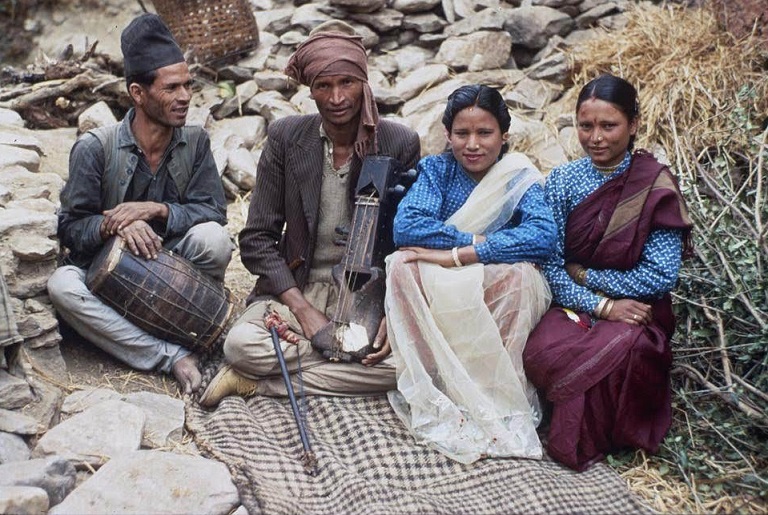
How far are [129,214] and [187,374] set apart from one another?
31.0 inches

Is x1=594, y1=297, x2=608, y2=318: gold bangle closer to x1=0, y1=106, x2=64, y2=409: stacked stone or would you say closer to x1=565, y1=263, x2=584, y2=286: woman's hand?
x1=565, y1=263, x2=584, y2=286: woman's hand

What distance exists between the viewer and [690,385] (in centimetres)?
367

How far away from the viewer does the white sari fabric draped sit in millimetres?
3402

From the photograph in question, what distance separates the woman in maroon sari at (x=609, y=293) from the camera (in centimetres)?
334

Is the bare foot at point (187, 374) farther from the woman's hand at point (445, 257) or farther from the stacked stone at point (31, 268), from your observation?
the woman's hand at point (445, 257)

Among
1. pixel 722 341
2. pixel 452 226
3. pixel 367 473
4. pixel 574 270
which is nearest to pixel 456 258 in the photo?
pixel 452 226

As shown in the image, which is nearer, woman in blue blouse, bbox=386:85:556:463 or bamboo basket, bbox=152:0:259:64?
woman in blue blouse, bbox=386:85:556:463

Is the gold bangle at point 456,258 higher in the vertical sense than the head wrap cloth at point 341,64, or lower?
lower

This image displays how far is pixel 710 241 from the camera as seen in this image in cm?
405

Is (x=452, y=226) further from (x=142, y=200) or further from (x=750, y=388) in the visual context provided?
(x=142, y=200)

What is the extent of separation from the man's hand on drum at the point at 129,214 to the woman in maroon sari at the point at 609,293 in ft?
5.95

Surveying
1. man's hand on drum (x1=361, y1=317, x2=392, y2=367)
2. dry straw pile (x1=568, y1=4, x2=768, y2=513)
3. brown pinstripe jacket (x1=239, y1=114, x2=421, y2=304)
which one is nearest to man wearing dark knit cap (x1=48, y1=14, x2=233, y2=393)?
brown pinstripe jacket (x1=239, y1=114, x2=421, y2=304)

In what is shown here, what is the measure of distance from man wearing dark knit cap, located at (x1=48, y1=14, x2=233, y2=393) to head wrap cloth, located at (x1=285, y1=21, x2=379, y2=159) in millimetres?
623

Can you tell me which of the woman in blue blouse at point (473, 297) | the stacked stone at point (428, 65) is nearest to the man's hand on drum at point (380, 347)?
the woman in blue blouse at point (473, 297)
